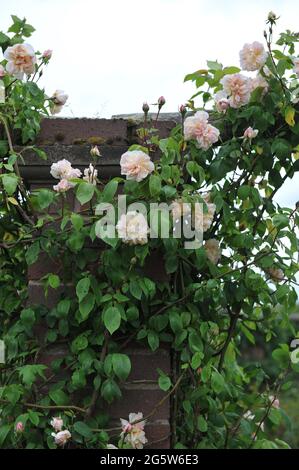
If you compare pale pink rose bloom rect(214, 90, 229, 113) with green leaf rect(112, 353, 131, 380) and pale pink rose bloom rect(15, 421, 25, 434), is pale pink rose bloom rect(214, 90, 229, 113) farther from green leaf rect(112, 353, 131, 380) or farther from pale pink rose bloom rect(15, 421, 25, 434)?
pale pink rose bloom rect(15, 421, 25, 434)

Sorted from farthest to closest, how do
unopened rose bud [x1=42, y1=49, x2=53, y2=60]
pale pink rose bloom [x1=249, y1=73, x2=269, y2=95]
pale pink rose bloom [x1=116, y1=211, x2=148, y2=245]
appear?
unopened rose bud [x1=42, y1=49, x2=53, y2=60]
pale pink rose bloom [x1=249, y1=73, x2=269, y2=95]
pale pink rose bloom [x1=116, y1=211, x2=148, y2=245]

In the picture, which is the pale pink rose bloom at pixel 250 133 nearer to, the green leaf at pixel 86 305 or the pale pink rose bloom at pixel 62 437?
the green leaf at pixel 86 305

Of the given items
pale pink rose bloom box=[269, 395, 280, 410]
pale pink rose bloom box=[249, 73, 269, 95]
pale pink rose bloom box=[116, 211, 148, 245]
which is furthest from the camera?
pale pink rose bloom box=[269, 395, 280, 410]

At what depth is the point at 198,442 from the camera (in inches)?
98.7

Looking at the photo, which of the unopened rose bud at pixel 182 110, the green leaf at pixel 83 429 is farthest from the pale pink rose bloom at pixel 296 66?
the green leaf at pixel 83 429

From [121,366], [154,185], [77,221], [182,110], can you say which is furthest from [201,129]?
[121,366]

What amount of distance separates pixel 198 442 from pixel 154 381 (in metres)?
0.31

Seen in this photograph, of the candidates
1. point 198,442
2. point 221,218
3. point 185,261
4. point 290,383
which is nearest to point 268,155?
point 221,218

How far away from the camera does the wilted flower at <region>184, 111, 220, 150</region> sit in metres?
2.28

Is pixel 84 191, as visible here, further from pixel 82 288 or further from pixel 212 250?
pixel 212 250

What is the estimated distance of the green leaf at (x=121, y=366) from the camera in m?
2.18

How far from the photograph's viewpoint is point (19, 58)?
2.39 meters

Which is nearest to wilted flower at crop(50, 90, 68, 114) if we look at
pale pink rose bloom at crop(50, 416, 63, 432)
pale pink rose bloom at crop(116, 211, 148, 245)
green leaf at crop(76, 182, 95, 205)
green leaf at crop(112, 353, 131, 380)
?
green leaf at crop(76, 182, 95, 205)

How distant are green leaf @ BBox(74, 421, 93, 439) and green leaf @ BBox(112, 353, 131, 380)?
174 mm
